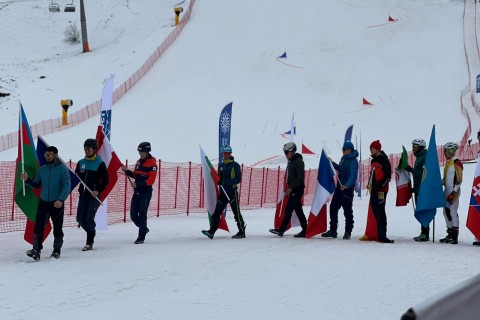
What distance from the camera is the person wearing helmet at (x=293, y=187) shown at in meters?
11.1

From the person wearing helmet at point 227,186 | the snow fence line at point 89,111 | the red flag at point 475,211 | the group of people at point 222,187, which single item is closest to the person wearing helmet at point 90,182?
the group of people at point 222,187

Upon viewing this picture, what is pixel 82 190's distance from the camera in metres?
9.58

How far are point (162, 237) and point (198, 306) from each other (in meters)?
5.49

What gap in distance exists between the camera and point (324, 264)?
828 cm

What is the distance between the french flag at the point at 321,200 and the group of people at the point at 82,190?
2.61 m

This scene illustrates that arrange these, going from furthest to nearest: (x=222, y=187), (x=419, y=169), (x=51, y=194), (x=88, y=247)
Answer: (x=222, y=187) → (x=419, y=169) → (x=88, y=247) → (x=51, y=194)

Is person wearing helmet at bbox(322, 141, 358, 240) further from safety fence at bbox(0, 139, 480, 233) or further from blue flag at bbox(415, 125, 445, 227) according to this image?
safety fence at bbox(0, 139, 480, 233)

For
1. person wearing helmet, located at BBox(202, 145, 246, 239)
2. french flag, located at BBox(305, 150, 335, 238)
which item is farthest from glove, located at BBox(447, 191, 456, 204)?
person wearing helmet, located at BBox(202, 145, 246, 239)

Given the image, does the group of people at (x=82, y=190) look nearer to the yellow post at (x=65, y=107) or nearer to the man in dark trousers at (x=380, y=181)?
the man in dark trousers at (x=380, y=181)

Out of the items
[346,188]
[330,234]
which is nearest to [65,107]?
[330,234]

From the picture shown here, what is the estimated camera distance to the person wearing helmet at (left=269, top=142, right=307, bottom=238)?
1109cm

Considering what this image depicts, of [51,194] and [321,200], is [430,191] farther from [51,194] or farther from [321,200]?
[51,194]

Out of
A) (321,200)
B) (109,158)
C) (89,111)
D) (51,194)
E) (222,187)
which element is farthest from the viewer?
(89,111)

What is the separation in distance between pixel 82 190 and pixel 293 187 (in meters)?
3.30
